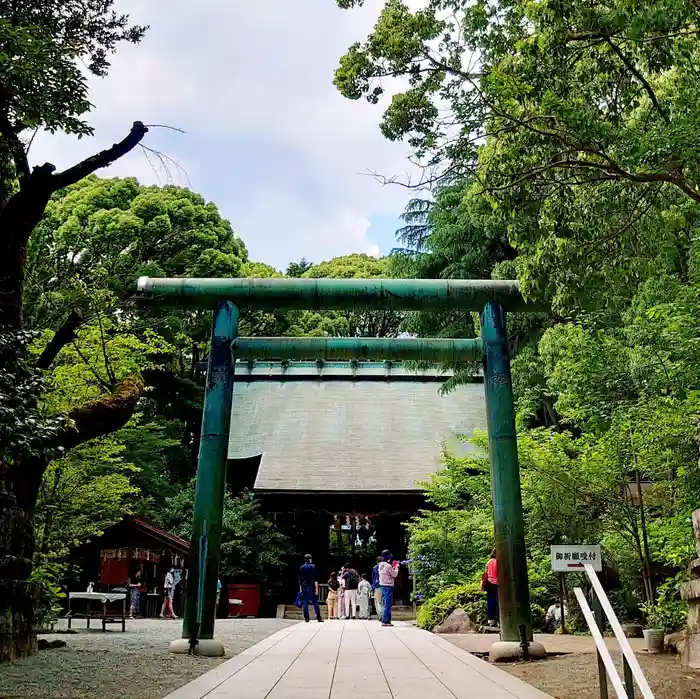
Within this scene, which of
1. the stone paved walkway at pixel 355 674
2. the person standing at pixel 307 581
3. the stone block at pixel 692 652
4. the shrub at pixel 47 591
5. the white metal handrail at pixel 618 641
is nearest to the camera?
the white metal handrail at pixel 618 641

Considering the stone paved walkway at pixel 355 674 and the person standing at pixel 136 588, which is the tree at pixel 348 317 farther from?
the stone paved walkway at pixel 355 674

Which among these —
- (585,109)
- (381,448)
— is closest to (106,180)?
(381,448)

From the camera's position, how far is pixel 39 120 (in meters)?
5.64

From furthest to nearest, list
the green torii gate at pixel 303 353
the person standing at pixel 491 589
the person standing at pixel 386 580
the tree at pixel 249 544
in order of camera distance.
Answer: the tree at pixel 249 544 < the person standing at pixel 386 580 < the person standing at pixel 491 589 < the green torii gate at pixel 303 353

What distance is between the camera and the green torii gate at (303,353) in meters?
7.63

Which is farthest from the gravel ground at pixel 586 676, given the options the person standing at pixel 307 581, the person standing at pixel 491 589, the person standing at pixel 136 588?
the person standing at pixel 136 588

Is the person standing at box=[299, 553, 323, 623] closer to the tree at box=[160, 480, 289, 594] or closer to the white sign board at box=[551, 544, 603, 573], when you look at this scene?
the tree at box=[160, 480, 289, 594]

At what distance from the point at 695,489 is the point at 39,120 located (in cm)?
752

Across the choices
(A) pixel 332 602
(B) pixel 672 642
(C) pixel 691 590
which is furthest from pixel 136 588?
(C) pixel 691 590

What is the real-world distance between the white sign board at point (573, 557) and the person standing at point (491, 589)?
3.90 m

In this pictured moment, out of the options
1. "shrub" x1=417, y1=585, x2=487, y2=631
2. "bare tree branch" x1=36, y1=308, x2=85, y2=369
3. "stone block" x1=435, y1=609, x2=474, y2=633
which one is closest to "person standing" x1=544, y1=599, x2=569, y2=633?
"shrub" x1=417, y1=585, x2=487, y2=631

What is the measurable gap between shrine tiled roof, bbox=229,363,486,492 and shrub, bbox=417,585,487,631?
511cm

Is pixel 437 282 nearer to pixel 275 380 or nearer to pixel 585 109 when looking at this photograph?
pixel 585 109

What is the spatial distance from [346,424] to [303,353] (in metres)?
13.8
